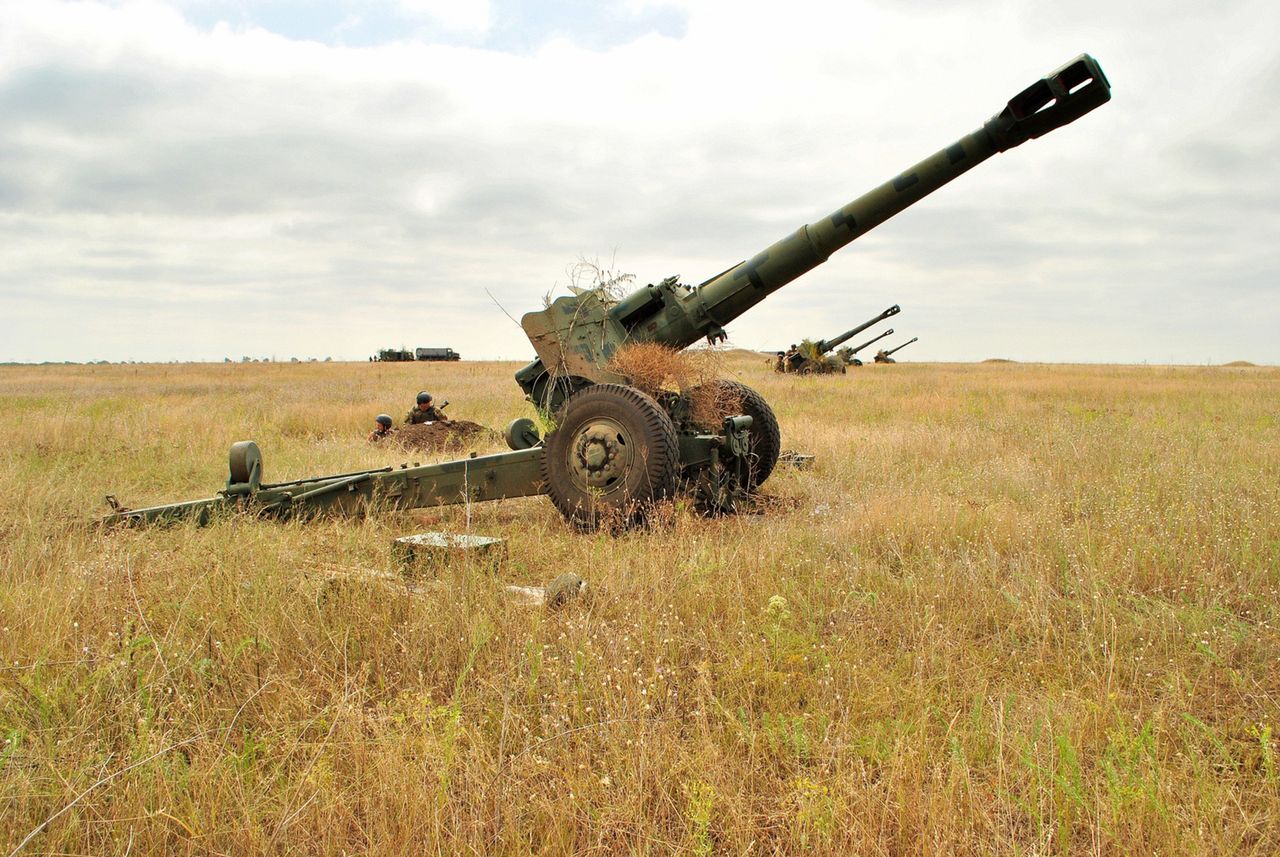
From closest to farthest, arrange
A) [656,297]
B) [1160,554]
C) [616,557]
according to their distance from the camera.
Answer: [1160,554]
[616,557]
[656,297]

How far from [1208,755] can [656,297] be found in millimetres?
4256

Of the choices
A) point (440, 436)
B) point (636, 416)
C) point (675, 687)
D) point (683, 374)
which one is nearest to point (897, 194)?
point (683, 374)

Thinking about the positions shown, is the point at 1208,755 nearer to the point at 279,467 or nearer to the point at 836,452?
the point at 836,452

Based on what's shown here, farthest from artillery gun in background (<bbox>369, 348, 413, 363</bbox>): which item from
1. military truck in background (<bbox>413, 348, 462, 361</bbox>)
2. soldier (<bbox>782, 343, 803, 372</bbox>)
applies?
soldier (<bbox>782, 343, 803, 372</bbox>)

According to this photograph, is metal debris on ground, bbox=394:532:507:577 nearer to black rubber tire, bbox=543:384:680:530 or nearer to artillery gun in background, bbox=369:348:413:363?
black rubber tire, bbox=543:384:680:530

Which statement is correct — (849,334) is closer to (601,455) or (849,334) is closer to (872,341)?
(872,341)

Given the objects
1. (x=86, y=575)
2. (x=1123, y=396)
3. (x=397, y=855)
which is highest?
(x=1123, y=396)

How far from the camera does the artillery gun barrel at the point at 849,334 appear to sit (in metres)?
22.6

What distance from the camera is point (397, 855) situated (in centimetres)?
186

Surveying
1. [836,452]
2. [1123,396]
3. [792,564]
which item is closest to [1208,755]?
[792,564]

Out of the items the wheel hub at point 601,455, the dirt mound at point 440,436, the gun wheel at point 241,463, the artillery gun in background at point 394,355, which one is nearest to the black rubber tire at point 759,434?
the wheel hub at point 601,455

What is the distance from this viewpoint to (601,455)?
494cm

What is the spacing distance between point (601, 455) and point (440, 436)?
16.6ft

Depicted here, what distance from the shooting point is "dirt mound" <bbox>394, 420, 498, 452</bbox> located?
9250mm
